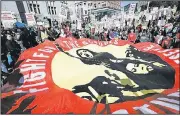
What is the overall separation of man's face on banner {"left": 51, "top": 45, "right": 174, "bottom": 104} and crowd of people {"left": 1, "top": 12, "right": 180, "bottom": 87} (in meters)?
0.48

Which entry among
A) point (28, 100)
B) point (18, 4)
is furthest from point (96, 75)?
point (18, 4)

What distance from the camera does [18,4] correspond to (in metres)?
4.29

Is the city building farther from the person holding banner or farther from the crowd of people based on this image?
the person holding banner

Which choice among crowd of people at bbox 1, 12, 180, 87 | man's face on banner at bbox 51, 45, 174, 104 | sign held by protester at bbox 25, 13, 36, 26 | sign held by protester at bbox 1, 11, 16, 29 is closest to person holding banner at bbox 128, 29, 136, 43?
crowd of people at bbox 1, 12, 180, 87

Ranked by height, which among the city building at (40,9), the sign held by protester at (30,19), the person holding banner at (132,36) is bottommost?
the person holding banner at (132,36)

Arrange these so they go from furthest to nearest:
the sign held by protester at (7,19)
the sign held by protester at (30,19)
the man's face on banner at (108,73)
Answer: the sign held by protester at (30,19), the sign held by protester at (7,19), the man's face on banner at (108,73)

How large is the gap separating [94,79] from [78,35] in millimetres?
1741

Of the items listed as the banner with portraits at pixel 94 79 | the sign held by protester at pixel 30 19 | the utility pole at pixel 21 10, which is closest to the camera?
the banner with portraits at pixel 94 79

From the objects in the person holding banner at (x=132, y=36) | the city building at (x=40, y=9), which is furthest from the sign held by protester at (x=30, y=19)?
the person holding banner at (x=132, y=36)

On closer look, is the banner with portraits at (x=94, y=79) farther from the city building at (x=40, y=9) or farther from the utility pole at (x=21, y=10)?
the utility pole at (x=21, y=10)

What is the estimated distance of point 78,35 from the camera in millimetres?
4973

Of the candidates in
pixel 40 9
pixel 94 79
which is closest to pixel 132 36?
pixel 94 79

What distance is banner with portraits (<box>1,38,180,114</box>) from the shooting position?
305cm

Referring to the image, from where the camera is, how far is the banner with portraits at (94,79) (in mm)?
3053
